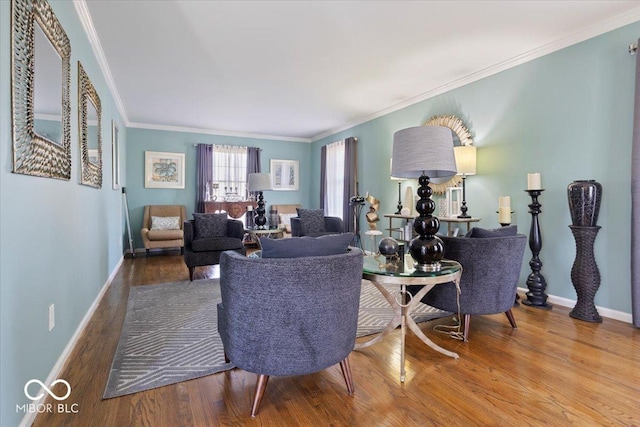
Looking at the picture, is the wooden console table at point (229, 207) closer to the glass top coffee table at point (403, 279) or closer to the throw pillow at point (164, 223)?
the throw pillow at point (164, 223)

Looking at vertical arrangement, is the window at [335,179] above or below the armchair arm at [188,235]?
above

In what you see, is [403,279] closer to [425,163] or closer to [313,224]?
[425,163]

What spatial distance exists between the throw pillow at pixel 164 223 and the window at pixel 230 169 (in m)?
1.33

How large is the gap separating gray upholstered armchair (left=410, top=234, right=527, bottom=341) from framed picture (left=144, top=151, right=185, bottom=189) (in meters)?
6.19

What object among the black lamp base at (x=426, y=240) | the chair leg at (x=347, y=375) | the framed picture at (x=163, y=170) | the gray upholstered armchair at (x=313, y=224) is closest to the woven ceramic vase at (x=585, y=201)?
the black lamp base at (x=426, y=240)

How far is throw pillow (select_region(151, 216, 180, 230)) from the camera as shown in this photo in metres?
6.41

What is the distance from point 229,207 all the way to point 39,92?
5508mm

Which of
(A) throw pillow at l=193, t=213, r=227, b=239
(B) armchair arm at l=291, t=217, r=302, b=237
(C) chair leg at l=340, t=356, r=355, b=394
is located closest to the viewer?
(C) chair leg at l=340, t=356, r=355, b=394

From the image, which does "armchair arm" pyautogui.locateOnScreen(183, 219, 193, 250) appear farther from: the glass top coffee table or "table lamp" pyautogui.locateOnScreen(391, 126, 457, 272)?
"table lamp" pyautogui.locateOnScreen(391, 126, 457, 272)

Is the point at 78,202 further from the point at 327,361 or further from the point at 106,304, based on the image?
the point at 327,361

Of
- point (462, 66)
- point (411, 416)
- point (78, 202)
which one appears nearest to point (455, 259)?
point (411, 416)

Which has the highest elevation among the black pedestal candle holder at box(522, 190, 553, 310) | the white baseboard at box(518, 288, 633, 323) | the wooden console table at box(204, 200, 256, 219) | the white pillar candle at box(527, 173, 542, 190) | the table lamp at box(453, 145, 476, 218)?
the table lamp at box(453, 145, 476, 218)

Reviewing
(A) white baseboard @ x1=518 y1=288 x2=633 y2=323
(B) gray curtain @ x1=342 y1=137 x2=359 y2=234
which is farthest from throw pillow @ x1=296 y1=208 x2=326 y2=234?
(A) white baseboard @ x1=518 y1=288 x2=633 y2=323

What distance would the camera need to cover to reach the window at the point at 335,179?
696cm
